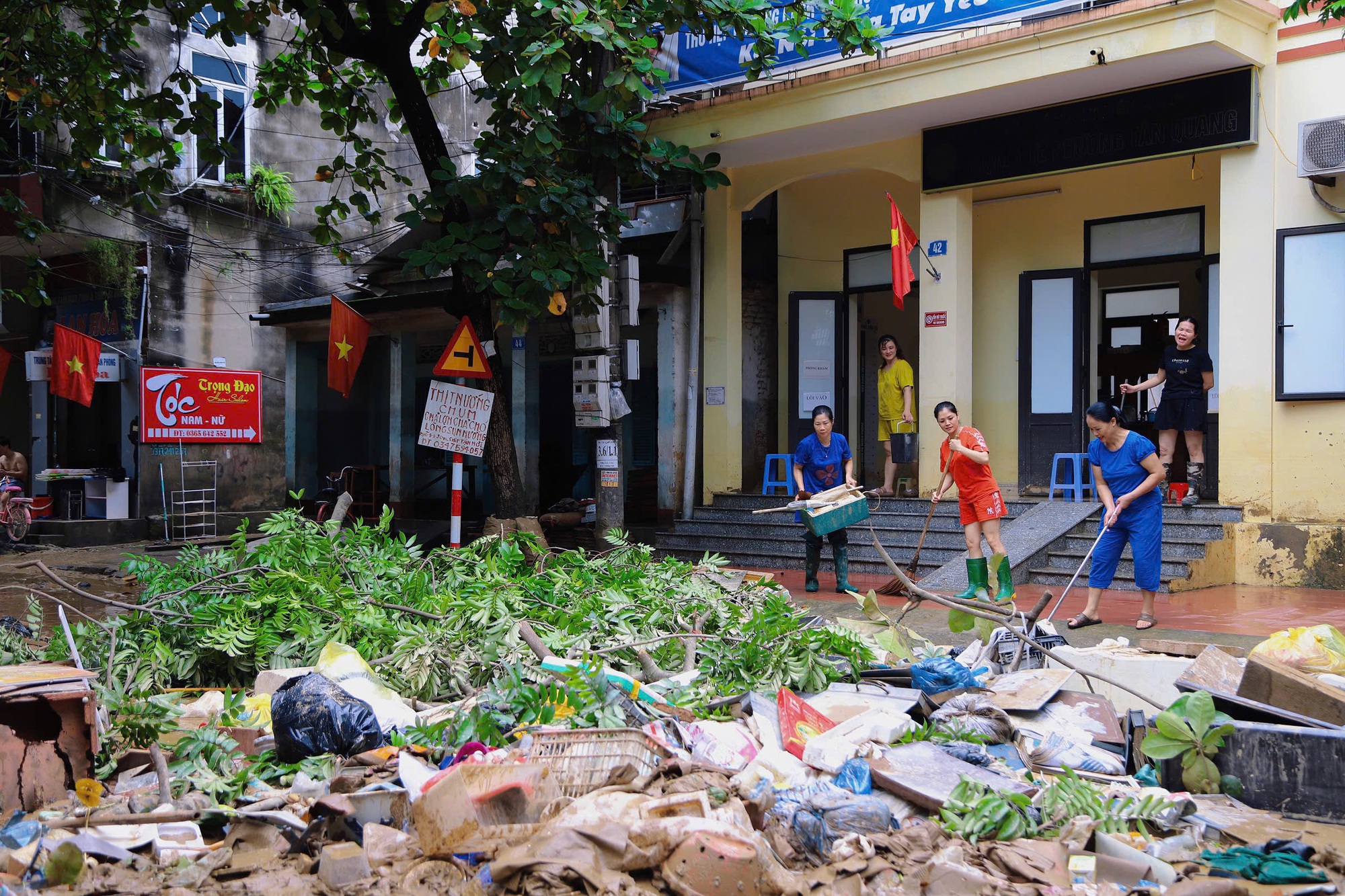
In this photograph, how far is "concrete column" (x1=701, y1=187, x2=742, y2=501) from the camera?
1308cm

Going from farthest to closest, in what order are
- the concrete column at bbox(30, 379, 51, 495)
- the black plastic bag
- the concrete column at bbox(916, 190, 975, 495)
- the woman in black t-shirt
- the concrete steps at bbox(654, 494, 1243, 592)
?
1. the concrete column at bbox(30, 379, 51, 495)
2. the concrete column at bbox(916, 190, 975, 495)
3. the woman in black t-shirt
4. the concrete steps at bbox(654, 494, 1243, 592)
5. the black plastic bag

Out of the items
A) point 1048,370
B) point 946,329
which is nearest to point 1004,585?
point 946,329

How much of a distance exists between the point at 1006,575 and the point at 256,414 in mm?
14477

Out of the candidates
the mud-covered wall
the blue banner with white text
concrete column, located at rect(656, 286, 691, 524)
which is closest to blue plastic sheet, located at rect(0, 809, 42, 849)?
the blue banner with white text

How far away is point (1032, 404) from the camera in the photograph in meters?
12.2

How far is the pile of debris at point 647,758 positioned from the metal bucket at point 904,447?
622 centimetres

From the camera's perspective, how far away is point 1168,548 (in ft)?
31.9

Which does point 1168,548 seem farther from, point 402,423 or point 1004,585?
point 402,423

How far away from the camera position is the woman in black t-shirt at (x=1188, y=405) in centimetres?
1000

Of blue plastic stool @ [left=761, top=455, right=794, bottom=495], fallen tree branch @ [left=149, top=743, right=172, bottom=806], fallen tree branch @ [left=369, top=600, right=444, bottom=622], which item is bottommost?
fallen tree branch @ [left=149, top=743, right=172, bottom=806]

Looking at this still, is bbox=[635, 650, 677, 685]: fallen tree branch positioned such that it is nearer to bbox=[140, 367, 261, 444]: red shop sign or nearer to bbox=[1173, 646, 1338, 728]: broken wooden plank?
bbox=[1173, 646, 1338, 728]: broken wooden plank

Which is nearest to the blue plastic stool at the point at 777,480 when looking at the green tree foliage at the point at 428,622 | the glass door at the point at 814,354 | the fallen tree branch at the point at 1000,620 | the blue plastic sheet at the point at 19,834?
the glass door at the point at 814,354

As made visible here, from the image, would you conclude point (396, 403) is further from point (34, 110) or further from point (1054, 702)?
point (1054, 702)

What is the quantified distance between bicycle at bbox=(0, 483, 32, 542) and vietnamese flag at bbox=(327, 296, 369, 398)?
5956 mm
